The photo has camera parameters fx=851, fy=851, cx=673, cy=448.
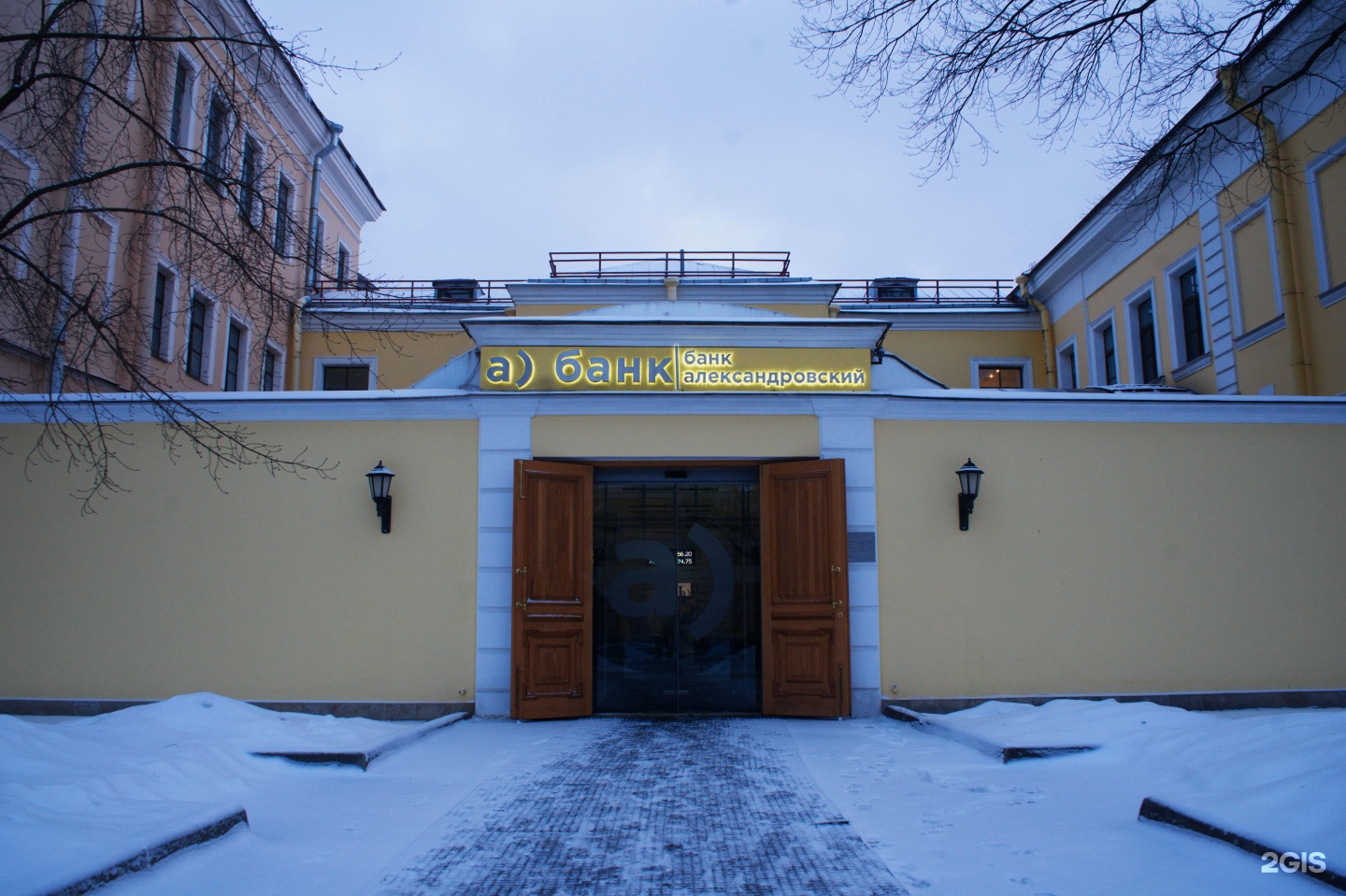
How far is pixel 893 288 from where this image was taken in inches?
861

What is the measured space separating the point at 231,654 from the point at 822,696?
228 inches

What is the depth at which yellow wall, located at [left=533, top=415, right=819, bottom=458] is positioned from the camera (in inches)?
343

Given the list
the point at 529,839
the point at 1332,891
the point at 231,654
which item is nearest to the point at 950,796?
the point at 1332,891

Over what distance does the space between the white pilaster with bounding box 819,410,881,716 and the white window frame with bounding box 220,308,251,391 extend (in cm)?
1331

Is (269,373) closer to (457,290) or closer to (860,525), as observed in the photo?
(457,290)

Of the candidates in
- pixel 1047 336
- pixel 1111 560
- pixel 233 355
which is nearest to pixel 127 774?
pixel 1111 560

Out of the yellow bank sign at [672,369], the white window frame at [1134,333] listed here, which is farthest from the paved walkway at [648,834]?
the white window frame at [1134,333]

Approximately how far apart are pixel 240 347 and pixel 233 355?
33 centimetres

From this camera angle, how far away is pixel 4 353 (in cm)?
1177

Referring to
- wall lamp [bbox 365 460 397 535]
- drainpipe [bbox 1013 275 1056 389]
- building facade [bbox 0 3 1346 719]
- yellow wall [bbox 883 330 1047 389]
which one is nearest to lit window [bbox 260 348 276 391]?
building facade [bbox 0 3 1346 719]


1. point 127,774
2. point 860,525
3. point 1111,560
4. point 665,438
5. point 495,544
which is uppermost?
point 665,438

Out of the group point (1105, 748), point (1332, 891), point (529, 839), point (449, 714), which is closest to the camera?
point (1332, 891)

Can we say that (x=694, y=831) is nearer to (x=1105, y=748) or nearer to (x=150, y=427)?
(x=1105, y=748)

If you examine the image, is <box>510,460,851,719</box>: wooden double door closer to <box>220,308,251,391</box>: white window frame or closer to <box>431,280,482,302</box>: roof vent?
<box>220,308,251,391</box>: white window frame
